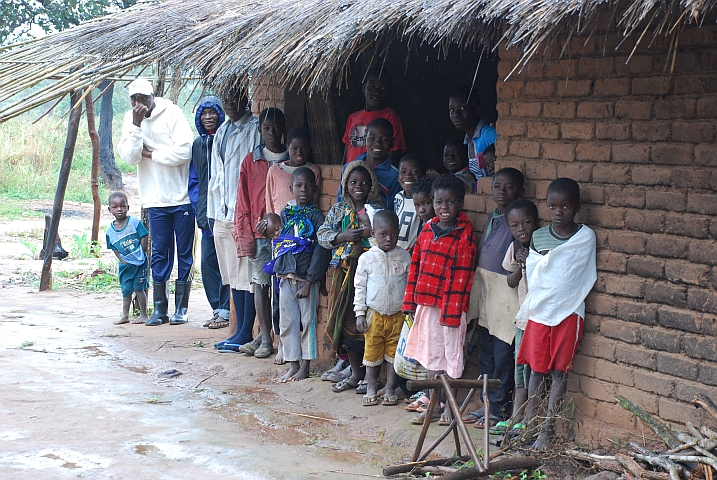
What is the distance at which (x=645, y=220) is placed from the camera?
4.25 m

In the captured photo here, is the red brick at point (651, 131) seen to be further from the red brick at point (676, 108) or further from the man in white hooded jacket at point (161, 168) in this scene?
the man in white hooded jacket at point (161, 168)

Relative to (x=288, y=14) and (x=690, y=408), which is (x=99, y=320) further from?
(x=690, y=408)

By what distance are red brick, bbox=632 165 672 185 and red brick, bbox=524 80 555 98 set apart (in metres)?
0.68

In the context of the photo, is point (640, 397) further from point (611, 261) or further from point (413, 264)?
point (413, 264)

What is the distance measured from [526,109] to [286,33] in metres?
1.73

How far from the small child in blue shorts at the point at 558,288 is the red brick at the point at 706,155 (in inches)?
25.0

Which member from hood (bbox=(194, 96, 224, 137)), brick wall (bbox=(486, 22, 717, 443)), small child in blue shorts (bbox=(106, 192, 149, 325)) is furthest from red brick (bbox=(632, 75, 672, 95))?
small child in blue shorts (bbox=(106, 192, 149, 325))

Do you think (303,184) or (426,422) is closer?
(426,422)

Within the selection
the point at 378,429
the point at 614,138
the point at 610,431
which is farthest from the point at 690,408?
the point at 378,429

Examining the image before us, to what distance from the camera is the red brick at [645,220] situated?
13.8ft

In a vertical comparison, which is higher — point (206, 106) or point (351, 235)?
point (206, 106)

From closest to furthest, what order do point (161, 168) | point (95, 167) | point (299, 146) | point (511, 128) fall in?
point (511, 128)
point (299, 146)
point (161, 168)
point (95, 167)

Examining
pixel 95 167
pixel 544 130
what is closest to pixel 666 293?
pixel 544 130

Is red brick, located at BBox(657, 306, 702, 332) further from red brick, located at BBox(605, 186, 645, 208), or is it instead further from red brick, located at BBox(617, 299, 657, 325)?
red brick, located at BBox(605, 186, 645, 208)
